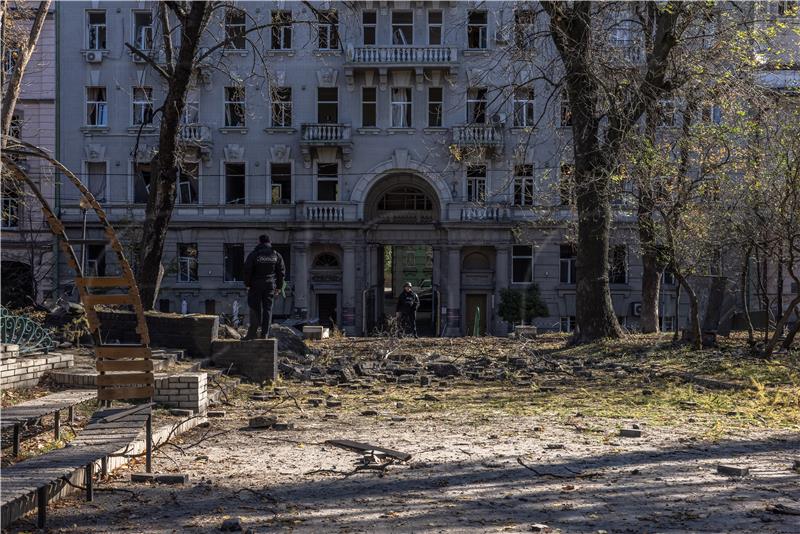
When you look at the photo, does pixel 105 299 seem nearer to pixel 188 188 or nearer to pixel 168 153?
pixel 168 153

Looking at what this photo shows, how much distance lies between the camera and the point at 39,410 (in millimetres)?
7242

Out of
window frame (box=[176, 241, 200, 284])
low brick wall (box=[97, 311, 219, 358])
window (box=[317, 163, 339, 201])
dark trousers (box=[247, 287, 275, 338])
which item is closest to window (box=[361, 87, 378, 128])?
window (box=[317, 163, 339, 201])

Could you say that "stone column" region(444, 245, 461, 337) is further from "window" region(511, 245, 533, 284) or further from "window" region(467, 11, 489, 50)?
"window" region(467, 11, 489, 50)

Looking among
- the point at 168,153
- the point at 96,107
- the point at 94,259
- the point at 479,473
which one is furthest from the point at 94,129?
the point at 479,473

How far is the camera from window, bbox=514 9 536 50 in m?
18.9

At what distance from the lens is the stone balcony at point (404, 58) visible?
38156 millimetres

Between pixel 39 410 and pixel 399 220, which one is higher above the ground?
pixel 399 220

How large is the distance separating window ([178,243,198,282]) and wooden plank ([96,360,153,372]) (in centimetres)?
3160

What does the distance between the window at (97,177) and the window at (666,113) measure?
27915 millimetres

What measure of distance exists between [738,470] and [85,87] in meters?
37.6

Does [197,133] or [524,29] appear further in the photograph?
[197,133]

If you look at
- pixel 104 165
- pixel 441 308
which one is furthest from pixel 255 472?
pixel 104 165

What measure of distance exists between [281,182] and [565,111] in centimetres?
2142

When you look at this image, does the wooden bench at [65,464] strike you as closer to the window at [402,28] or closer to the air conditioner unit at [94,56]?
the window at [402,28]
